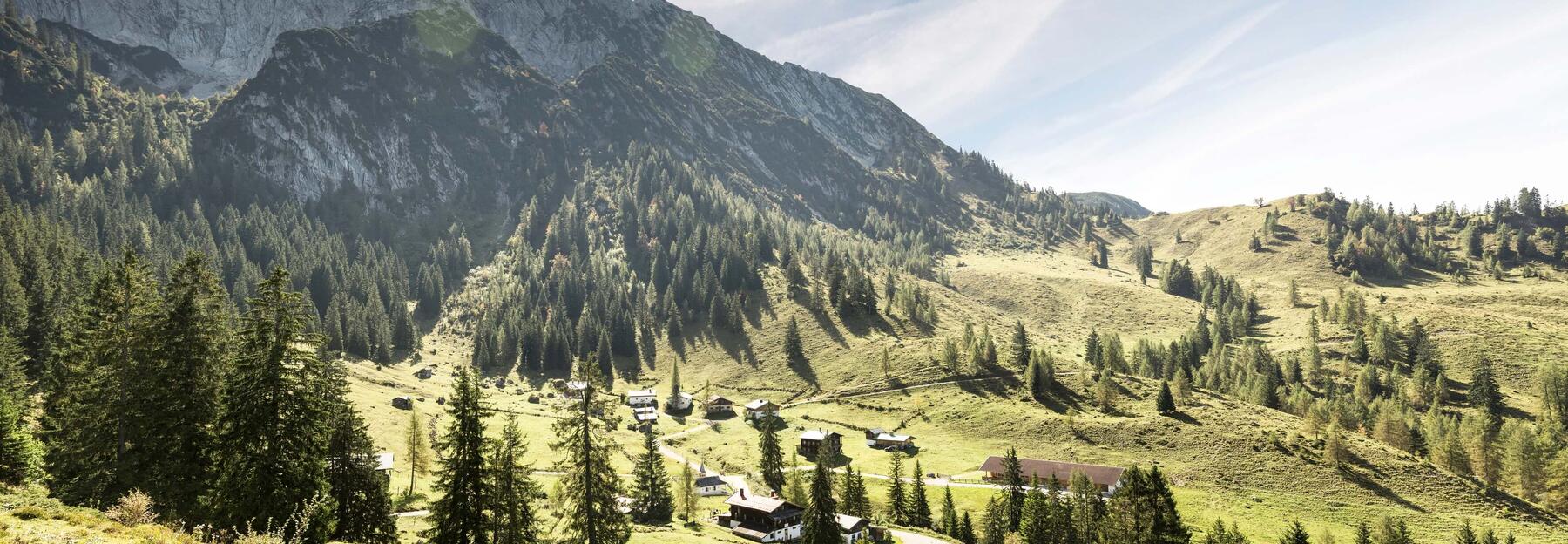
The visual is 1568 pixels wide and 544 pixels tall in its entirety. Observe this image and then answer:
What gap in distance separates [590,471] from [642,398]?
10688cm

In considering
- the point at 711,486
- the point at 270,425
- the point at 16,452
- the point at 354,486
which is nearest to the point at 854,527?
the point at 711,486

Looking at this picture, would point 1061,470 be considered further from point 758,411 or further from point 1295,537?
point 758,411

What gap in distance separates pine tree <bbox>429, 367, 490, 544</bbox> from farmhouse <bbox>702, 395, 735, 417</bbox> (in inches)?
4178

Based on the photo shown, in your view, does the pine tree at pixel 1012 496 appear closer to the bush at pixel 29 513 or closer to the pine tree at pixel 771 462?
the pine tree at pixel 771 462

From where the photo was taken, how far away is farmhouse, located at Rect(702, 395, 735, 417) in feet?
456

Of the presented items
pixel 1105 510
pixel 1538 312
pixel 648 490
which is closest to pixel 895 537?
pixel 1105 510

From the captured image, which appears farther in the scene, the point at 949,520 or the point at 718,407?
the point at 718,407

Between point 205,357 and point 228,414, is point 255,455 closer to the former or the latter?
point 228,414

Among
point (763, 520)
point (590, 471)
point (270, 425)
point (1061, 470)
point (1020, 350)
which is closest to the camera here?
point (270, 425)

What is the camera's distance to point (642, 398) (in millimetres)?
143125

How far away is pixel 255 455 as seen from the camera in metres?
30.6

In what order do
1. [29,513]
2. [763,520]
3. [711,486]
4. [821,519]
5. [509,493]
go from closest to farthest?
[29,513] < [509,493] < [821,519] < [763,520] < [711,486]

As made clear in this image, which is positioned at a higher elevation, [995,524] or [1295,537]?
[995,524]

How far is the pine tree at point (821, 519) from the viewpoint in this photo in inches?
2104
